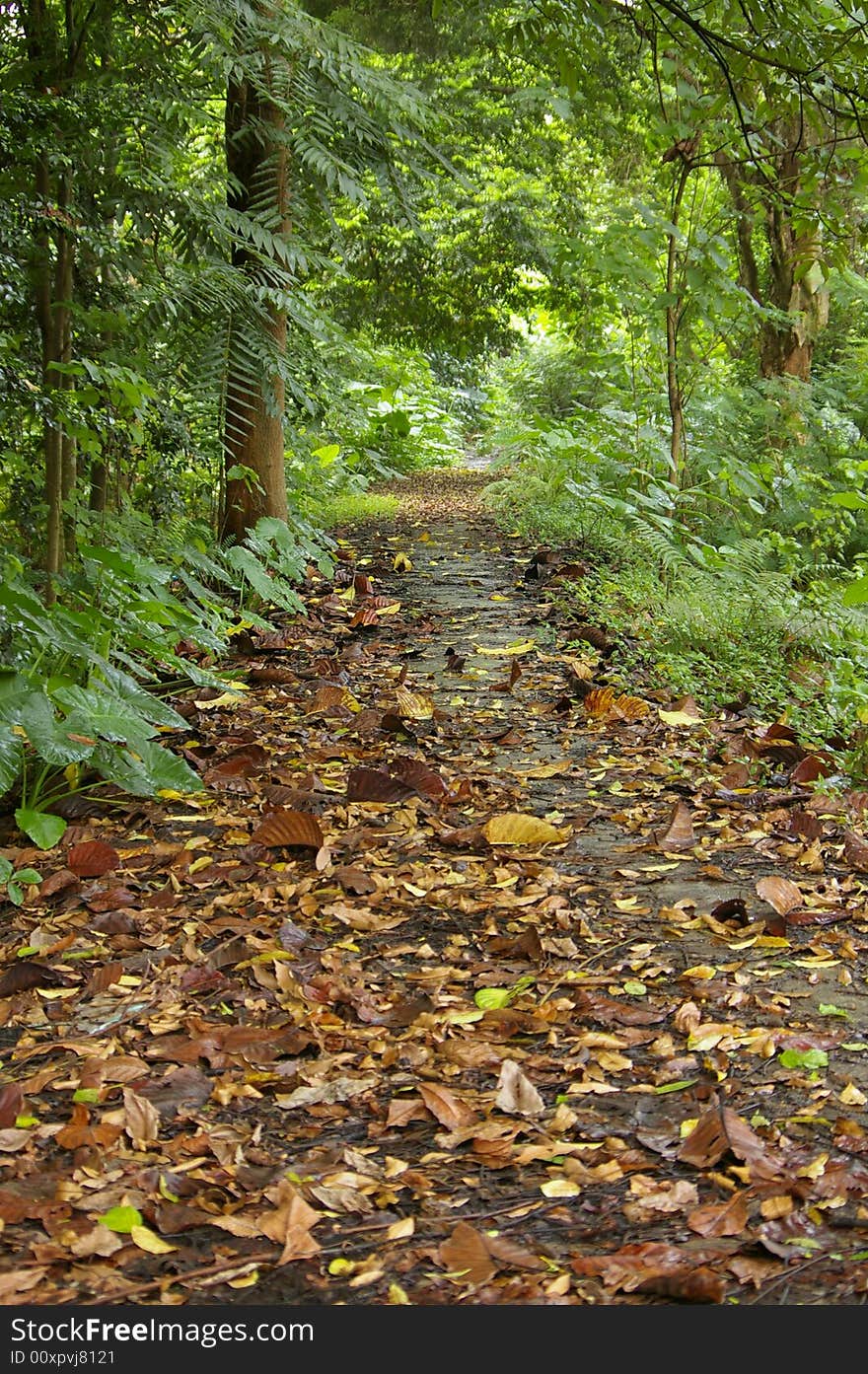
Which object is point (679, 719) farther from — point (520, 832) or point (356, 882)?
point (356, 882)

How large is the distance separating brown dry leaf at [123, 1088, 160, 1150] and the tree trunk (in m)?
4.23

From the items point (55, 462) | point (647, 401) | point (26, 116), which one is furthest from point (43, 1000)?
point (647, 401)

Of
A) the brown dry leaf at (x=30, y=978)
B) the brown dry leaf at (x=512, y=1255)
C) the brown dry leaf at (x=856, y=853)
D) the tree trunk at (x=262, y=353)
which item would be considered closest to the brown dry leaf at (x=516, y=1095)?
the brown dry leaf at (x=512, y=1255)

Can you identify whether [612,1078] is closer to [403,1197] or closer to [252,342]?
[403,1197]

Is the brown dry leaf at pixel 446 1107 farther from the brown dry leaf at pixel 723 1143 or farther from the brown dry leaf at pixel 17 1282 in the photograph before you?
the brown dry leaf at pixel 17 1282

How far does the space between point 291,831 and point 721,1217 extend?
1.78 meters

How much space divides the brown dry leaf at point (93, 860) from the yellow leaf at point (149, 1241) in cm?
146

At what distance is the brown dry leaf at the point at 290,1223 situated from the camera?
1750 mm

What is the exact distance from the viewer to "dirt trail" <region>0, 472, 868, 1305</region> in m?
1.76

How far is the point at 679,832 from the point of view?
3420mm

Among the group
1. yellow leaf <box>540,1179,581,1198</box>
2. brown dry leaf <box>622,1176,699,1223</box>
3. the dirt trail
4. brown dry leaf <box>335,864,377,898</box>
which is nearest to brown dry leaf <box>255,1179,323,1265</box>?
the dirt trail

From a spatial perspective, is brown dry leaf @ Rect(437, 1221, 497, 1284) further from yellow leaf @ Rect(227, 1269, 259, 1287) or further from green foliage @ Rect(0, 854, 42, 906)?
green foliage @ Rect(0, 854, 42, 906)

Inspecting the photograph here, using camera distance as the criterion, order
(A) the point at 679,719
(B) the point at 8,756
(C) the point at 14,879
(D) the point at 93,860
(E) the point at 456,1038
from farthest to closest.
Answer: (A) the point at 679,719
(D) the point at 93,860
(C) the point at 14,879
(B) the point at 8,756
(E) the point at 456,1038

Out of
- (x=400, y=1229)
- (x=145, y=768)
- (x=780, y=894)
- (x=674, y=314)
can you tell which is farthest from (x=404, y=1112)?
(x=674, y=314)
